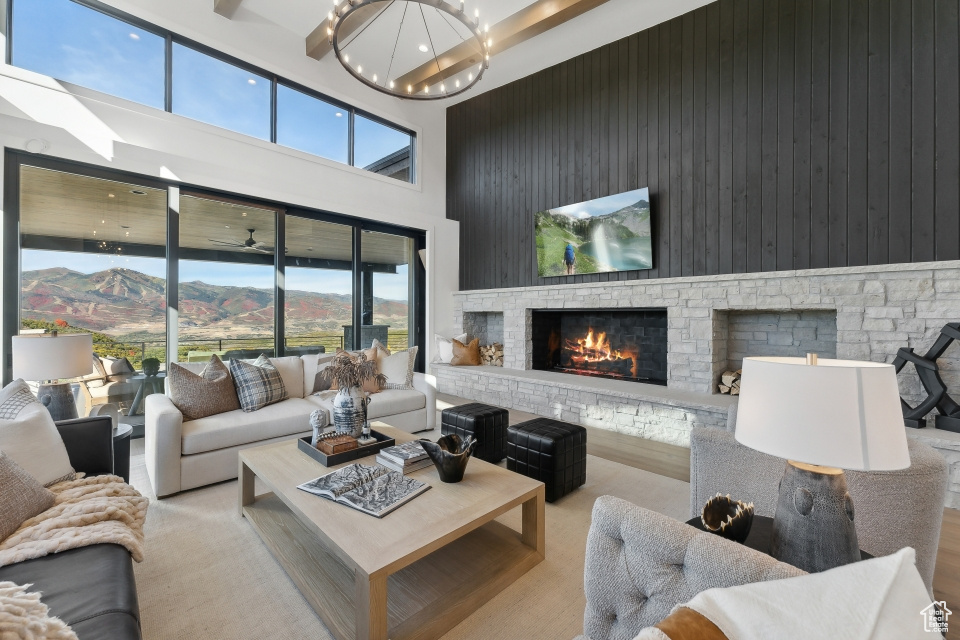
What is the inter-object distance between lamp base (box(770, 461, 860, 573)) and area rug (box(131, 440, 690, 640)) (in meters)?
0.87

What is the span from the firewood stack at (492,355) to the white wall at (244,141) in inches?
29.2

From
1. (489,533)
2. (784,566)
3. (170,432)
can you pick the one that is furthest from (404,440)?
(784,566)

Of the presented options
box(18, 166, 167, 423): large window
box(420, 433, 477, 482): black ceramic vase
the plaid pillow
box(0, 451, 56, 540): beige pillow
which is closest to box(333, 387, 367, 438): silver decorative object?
box(420, 433, 477, 482): black ceramic vase

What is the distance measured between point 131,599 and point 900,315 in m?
4.56

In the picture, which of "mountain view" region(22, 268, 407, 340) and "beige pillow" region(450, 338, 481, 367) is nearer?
"mountain view" region(22, 268, 407, 340)

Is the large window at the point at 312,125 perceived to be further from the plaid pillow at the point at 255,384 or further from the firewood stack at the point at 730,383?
the firewood stack at the point at 730,383

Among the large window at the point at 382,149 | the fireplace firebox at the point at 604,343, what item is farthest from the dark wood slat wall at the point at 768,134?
the large window at the point at 382,149

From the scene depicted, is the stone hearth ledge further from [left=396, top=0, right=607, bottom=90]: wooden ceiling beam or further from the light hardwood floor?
[left=396, top=0, right=607, bottom=90]: wooden ceiling beam

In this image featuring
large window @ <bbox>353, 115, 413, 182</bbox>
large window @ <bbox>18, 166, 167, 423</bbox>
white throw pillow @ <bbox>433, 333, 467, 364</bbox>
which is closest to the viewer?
large window @ <bbox>18, 166, 167, 423</bbox>

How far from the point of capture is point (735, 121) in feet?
12.8

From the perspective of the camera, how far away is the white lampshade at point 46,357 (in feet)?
7.43

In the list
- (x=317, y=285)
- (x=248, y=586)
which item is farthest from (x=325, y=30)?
(x=248, y=586)

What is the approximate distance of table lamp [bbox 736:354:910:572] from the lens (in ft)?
3.21

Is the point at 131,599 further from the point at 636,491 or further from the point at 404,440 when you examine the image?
the point at 636,491
